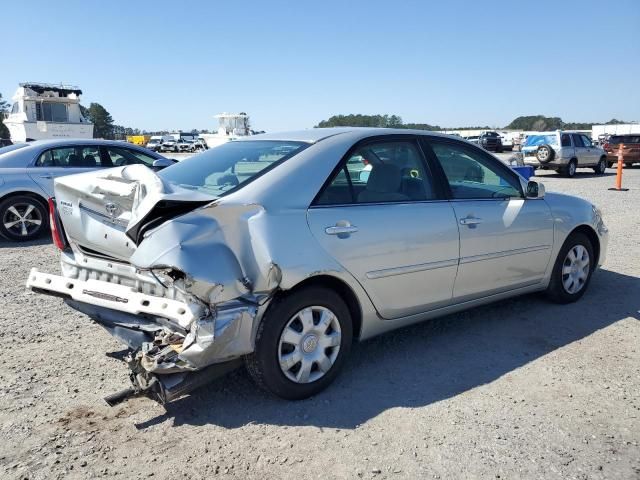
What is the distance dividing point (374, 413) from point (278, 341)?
705 mm

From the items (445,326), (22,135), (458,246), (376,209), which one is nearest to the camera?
(376,209)

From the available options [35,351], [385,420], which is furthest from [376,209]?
[35,351]

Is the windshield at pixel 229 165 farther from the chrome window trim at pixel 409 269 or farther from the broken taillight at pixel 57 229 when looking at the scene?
the chrome window trim at pixel 409 269

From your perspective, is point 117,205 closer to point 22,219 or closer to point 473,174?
point 473,174

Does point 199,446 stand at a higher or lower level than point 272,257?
lower

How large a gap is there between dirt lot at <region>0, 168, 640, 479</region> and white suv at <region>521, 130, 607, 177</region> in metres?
17.7

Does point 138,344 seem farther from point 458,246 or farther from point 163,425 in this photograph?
point 458,246

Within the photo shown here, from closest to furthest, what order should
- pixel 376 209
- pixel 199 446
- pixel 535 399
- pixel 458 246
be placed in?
1. pixel 199 446
2. pixel 535 399
3. pixel 376 209
4. pixel 458 246

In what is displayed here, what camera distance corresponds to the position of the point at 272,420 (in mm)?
3080

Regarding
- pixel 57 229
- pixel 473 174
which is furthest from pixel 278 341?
pixel 473 174

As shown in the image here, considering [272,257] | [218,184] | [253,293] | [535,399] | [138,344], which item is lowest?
[535,399]

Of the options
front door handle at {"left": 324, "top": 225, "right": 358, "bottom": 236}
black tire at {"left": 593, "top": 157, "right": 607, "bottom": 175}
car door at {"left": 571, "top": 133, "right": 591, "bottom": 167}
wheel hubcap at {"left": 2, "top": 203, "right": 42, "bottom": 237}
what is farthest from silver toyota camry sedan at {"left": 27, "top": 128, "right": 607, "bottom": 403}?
black tire at {"left": 593, "top": 157, "right": 607, "bottom": 175}

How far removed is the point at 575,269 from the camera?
506cm

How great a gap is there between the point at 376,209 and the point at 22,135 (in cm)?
2893
